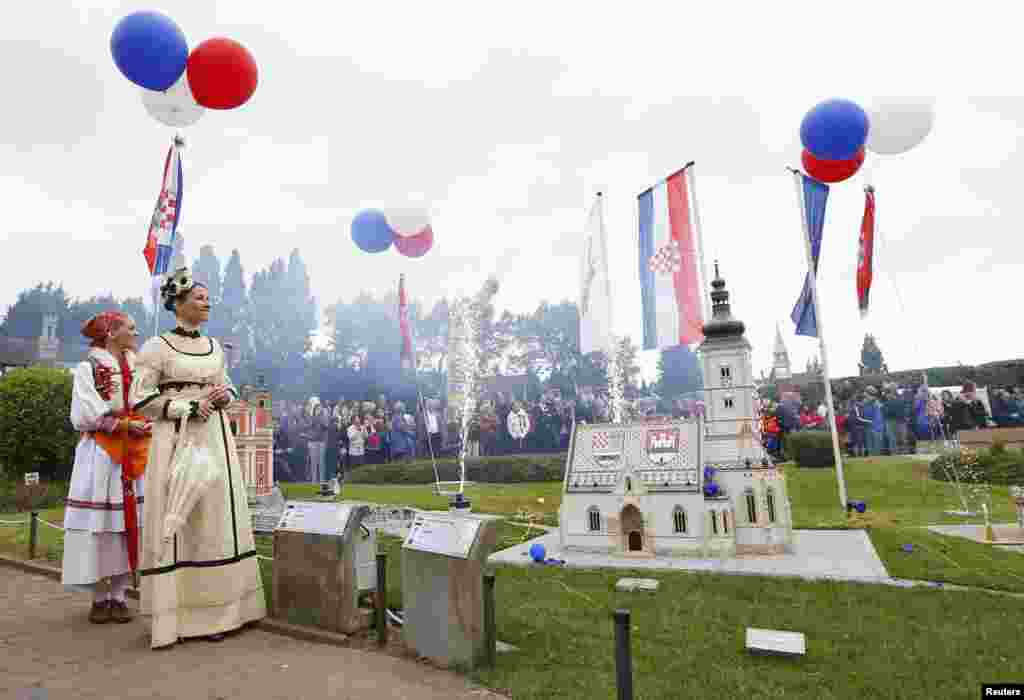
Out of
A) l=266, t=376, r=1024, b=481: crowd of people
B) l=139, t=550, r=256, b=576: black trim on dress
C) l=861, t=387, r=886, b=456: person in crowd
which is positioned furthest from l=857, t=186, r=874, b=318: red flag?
l=861, t=387, r=886, b=456: person in crowd

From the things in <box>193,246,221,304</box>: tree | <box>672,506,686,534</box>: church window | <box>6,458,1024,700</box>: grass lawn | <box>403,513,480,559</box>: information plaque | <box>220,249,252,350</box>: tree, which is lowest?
<box>6,458,1024,700</box>: grass lawn

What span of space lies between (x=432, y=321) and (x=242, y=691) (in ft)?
143

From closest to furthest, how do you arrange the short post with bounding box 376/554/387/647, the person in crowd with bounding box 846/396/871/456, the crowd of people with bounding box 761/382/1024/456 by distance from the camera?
the short post with bounding box 376/554/387/647, the crowd of people with bounding box 761/382/1024/456, the person in crowd with bounding box 846/396/871/456

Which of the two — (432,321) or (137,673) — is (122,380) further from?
(432,321)

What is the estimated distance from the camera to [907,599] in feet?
25.0

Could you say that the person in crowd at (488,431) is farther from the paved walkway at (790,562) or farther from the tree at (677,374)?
the tree at (677,374)

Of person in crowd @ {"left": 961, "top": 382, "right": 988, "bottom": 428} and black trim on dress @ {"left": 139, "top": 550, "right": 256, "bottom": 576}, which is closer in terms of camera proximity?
black trim on dress @ {"left": 139, "top": 550, "right": 256, "bottom": 576}

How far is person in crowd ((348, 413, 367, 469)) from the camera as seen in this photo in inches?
1197

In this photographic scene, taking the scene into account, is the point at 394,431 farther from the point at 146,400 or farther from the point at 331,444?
the point at 146,400

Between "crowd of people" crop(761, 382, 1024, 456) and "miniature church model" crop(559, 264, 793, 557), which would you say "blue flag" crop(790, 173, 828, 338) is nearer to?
"miniature church model" crop(559, 264, 793, 557)

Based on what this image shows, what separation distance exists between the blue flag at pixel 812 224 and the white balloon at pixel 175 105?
13.8m

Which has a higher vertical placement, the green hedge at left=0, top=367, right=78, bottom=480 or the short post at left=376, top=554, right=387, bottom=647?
the green hedge at left=0, top=367, right=78, bottom=480

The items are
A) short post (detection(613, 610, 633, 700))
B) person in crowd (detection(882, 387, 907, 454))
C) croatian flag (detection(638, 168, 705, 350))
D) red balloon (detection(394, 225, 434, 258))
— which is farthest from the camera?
person in crowd (detection(882, 387, 907, 454))

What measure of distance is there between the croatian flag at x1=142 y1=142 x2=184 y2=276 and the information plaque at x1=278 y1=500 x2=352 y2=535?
782 centimetres
